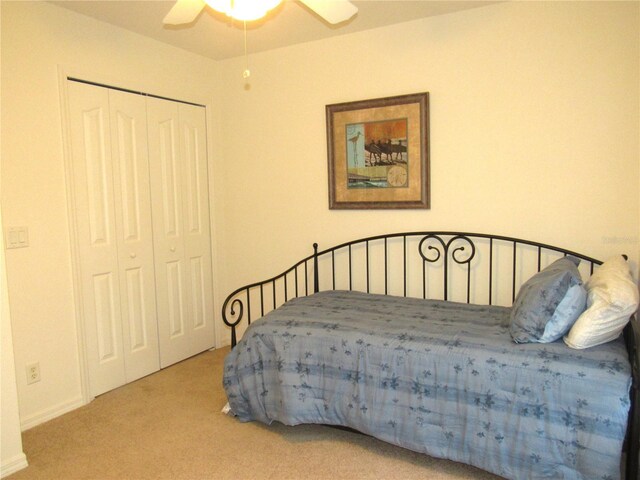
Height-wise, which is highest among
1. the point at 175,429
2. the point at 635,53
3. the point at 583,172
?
the point at 635,53

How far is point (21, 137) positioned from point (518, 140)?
2638mm

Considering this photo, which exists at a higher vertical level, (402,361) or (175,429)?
(402,361)

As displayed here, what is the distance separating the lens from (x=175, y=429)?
2.41 m

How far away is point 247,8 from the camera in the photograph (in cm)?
170

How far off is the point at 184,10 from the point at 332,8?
24.0 inches

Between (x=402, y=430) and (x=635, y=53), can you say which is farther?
(x=635, y=53)

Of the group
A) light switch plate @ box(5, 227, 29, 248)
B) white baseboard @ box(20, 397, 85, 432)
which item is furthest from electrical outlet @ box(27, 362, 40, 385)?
light switch plate @ box(5, 227, 29, 248)

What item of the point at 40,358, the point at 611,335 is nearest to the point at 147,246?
the point at 40,358

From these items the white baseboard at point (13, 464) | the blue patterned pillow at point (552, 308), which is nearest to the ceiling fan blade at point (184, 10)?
the blue patterned pillow at point (552, 308)

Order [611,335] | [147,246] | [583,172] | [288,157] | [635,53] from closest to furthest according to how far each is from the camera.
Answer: [611,335] < [635,53] < [583,172] < [147,246] < [288,157]

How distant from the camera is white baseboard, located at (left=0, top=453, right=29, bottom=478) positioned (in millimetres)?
2020

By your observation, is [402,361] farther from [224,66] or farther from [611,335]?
[224,66]

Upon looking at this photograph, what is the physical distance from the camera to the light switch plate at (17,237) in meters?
2.32

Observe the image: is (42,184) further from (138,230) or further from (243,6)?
(243,6)
